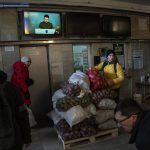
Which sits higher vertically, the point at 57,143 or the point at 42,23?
the point at 42,23

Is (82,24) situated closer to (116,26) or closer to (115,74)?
(116,26)

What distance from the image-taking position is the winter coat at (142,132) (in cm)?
137

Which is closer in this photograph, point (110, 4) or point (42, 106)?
point (42, 106)

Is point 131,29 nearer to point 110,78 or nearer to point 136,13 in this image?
point 136,13

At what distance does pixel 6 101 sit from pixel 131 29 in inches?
197

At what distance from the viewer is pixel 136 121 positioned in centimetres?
149

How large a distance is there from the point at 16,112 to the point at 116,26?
14.2ft

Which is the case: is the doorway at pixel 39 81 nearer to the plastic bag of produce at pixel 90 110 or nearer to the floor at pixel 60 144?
the floor at pixel 60 144

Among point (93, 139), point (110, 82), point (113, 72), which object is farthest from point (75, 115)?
point (113, 72)

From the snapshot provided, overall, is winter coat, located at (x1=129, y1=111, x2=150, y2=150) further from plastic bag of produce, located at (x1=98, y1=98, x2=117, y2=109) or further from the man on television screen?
the man on television screen

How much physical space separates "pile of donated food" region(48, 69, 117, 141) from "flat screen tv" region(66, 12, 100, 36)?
4.82ft

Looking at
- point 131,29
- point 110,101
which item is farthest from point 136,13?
point 110,101

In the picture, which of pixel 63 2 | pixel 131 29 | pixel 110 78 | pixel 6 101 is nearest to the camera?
pixel 6 101

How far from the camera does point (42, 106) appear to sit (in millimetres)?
5055
